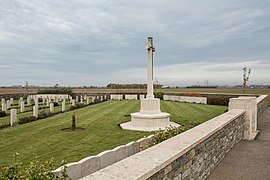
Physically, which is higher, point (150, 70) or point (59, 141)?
point (150, 70)

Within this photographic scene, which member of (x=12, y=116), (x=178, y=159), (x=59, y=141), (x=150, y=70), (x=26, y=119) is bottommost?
(x=59, y=141)

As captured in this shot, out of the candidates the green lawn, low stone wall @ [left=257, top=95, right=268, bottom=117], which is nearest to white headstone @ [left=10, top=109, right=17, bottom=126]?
the green lawn

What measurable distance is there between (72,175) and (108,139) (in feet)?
17.8

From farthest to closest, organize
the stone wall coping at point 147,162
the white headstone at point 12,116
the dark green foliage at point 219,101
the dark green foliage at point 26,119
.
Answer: the dark green foliage at point 219,101
the dark green foliage at point 26,119
the white headstone at point 12,116
the stone wall coping at point 147,162

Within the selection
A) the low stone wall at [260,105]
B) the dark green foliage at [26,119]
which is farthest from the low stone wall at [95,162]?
the low stone wall at [260,105]

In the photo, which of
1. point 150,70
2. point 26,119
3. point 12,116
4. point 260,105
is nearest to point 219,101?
point 260,105

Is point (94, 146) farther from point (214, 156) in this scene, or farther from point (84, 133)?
point (214, 156)

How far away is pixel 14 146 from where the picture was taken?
7.64 metres

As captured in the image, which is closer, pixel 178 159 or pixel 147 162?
pixel 147 162

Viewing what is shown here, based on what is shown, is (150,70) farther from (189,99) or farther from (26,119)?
(189,99)

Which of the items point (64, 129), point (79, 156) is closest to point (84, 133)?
point (64, 129)

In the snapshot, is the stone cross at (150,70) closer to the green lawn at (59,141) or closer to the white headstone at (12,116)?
the green lawn at (59,141)

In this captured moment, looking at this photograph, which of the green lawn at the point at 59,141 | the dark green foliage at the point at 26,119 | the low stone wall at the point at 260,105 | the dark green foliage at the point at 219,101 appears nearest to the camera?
the green lawn at the point at 59,141

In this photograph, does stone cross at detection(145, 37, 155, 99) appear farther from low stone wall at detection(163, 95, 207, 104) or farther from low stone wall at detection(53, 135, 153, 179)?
low stone wall at detection(163, 95, 207, 104)
